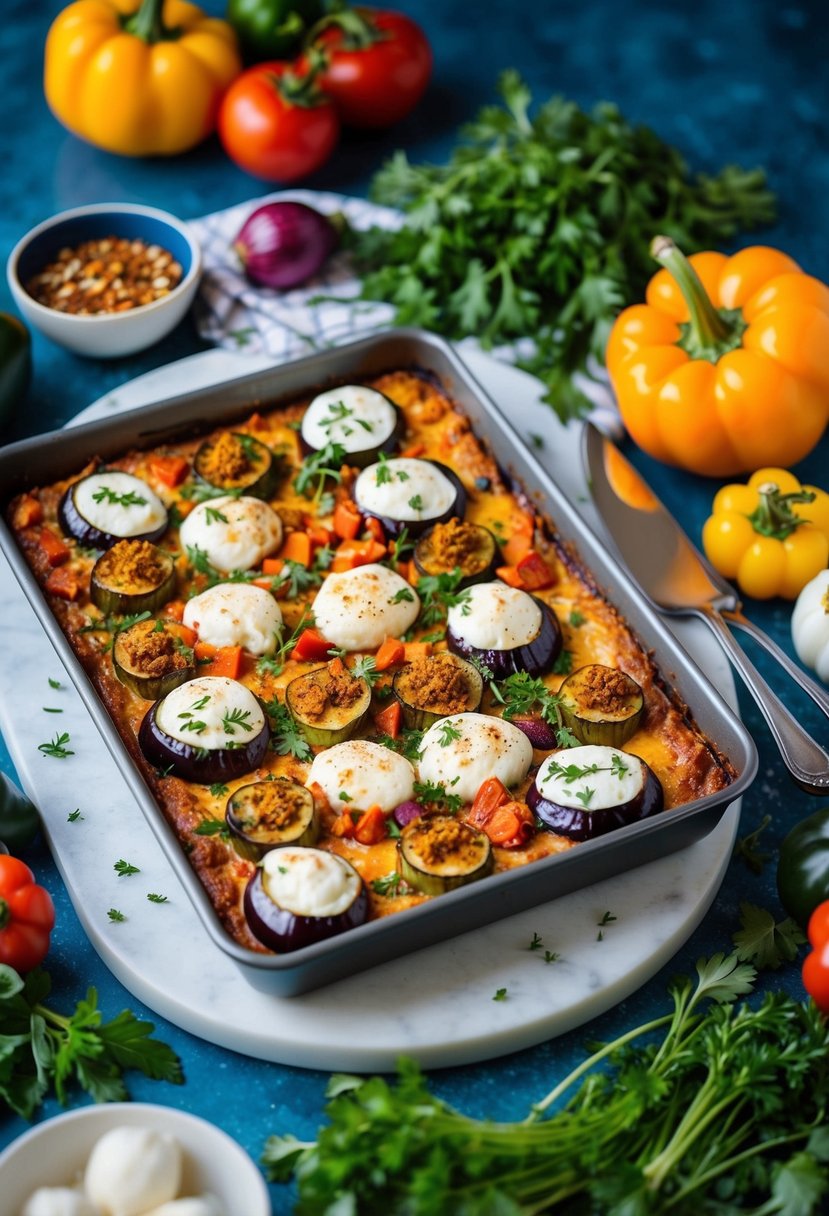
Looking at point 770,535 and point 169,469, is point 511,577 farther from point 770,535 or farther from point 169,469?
point 169,469

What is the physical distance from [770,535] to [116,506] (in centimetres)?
248

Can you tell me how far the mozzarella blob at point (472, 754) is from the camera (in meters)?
4.75

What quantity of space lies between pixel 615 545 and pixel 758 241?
7.73 ft

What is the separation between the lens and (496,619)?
5.14m

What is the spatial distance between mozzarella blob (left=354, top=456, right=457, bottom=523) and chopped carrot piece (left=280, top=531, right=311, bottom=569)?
10.1 inches

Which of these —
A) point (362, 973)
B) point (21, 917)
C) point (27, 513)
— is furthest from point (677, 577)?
point (21, 917)

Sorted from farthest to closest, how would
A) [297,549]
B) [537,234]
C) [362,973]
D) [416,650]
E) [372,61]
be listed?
[372,61], [537,234], [297,549], [416,650], [362,973]

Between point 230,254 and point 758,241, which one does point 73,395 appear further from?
point 758,241

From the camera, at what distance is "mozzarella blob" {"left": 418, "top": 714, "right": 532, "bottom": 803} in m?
4.75

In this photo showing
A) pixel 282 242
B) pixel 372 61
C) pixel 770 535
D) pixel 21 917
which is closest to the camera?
pixel 21 917

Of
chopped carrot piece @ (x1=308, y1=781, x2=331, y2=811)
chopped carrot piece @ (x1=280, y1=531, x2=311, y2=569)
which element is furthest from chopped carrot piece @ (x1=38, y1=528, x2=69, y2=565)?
chopped carrot piece @ (x1=308, y1=781, x2=331, y2=811)

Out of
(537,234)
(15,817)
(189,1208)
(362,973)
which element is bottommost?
(15,817)

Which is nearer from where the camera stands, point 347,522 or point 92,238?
point 347,522

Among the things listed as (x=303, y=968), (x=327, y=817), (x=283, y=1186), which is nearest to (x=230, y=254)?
(x=327, y=817)
